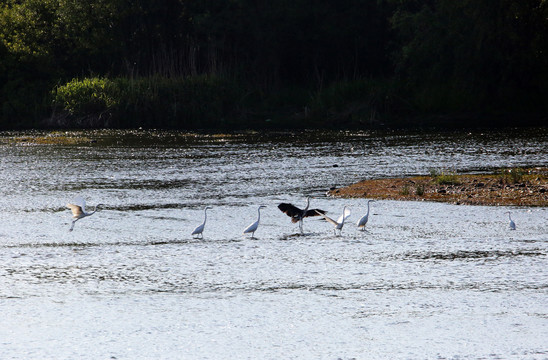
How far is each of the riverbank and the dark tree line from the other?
2609 cm

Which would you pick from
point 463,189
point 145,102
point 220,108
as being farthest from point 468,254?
point 220,108

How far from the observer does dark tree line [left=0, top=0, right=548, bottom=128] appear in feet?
155

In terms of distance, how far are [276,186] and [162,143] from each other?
16.3 m

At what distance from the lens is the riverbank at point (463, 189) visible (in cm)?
1834

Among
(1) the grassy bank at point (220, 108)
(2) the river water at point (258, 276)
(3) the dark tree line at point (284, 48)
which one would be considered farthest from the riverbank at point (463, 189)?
(3) the dark tree line at point (284, 48)

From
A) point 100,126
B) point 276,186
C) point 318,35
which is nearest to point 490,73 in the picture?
point 318,35

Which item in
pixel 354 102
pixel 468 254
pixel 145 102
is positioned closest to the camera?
pixel 468 254

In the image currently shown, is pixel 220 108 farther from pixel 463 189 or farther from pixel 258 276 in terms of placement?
pixel 258 276

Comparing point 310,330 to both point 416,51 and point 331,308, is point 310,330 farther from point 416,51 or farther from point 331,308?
point 416,51

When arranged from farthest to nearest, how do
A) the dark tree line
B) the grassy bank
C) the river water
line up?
1. the grassy bank
2. the dark tree line
3. the river water

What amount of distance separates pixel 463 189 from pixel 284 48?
39.7 meters

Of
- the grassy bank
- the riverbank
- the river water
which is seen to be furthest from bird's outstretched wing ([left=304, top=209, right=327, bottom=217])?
the grassy bank

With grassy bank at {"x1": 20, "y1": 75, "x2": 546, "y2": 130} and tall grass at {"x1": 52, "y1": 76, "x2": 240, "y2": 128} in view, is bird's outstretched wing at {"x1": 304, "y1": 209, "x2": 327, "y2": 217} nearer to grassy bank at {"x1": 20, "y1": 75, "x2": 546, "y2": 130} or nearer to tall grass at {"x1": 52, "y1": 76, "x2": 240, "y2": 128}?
grassy bank at {"x1": 20, "y1": 75, "x2": 546, "y2": 130}

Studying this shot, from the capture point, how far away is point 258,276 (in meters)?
11.6
